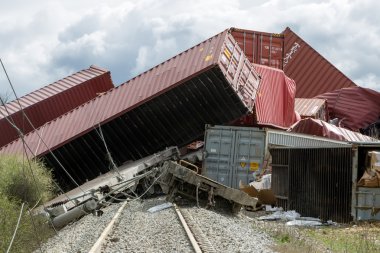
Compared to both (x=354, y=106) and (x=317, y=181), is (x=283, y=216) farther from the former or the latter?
(x=354, y=106)

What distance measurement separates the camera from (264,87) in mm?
22078

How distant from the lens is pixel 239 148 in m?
20.1

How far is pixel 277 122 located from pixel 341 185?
659 centimetres

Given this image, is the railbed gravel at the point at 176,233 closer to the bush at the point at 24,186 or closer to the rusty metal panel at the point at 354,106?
the bush at the point at 24,186

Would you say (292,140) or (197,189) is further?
(292,140)

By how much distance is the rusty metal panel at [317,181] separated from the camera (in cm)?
1562

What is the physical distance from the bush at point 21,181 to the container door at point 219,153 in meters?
4.89

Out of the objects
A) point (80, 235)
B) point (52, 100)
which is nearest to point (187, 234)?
point (80, 235)

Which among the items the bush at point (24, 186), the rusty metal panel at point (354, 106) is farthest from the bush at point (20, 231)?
the rusty metal panel at point (354, 106)

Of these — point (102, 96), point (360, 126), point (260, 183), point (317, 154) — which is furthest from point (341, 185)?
point (360, 126)

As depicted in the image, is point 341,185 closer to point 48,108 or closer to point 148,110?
point 148,110

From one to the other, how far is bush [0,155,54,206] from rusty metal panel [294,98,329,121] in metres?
10.5

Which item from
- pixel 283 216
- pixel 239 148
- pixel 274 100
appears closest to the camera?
pixel 283 216

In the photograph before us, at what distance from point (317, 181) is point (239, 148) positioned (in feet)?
13.7
